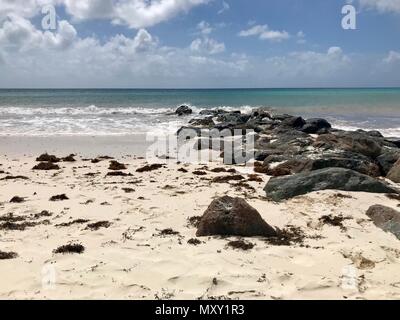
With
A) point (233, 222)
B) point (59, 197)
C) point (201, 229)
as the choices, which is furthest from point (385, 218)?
point (59, 197)

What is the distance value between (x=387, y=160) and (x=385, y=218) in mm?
7097

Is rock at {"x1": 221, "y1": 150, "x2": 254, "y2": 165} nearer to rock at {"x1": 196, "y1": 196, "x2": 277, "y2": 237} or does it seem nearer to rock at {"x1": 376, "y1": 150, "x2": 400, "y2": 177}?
rock at {"x1": 376, "y1": 150, "x2": 400, "y2": 177}

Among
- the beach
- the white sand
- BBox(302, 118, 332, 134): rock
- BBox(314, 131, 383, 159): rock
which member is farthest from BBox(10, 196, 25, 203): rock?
BBox(302, 118, 332, 134): rock

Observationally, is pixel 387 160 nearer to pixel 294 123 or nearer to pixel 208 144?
pixel 208 144

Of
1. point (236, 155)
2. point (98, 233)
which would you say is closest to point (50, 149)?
point (236, 155)

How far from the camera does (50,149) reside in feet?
64.8

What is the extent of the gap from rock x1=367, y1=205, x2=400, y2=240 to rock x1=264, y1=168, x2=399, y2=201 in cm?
186

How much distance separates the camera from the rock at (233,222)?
7.88 meters

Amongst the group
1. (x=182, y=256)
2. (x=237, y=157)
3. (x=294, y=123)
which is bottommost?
(x=182, y=256)

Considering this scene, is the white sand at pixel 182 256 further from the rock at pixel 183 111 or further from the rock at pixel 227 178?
the rock at pixel 183 111

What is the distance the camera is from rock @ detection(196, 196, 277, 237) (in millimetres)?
7875

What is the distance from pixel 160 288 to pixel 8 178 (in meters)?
9.02

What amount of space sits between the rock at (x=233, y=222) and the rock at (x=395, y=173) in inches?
286

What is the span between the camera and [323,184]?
37.0ft
